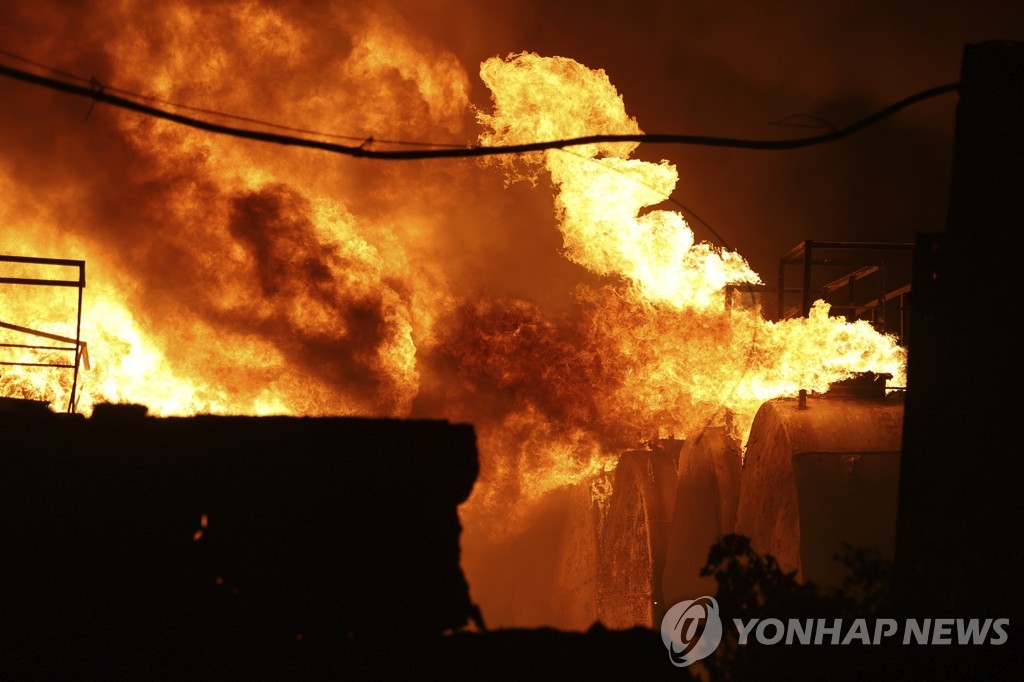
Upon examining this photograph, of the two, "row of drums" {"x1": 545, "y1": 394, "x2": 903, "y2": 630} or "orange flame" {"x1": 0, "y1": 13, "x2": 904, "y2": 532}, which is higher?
"orange flame" {"x1": 0, "y1": 13, "x2": 904, "y2": 532}

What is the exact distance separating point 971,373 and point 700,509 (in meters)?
6.66

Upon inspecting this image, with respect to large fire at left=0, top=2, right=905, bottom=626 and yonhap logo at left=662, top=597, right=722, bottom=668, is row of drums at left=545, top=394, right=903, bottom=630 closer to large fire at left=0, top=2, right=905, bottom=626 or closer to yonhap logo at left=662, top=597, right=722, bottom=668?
yonhap logo at left=662, top=597, right=722, bottom=668

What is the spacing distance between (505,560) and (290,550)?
43.4 ft

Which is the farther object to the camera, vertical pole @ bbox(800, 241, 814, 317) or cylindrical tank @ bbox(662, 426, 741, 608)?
cylindrical tank @ bbox(662, 426, 741, 608)

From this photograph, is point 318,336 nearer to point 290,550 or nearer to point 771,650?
point 290,550

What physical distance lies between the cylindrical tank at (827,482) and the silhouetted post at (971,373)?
3.01 m

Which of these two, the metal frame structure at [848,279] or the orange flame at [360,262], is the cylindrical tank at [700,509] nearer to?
the orange flame at [360,262]

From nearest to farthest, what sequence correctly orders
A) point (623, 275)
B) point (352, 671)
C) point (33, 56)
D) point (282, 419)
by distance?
point (352, 671), point (282, 419), point (33, 56), point (623, 275)

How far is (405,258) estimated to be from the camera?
710 inches

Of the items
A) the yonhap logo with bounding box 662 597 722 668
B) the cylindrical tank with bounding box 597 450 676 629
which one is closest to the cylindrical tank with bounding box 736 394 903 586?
the yonhap logo with bounding box 662 597 722 668

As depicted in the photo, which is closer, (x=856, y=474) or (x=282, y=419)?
(x=282, y=419)

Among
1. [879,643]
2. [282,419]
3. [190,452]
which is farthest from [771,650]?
[190,452]

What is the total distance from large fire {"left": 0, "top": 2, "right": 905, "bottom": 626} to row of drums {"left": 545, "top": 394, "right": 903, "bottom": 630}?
3.56 feet

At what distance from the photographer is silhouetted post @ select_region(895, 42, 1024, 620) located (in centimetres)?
721
